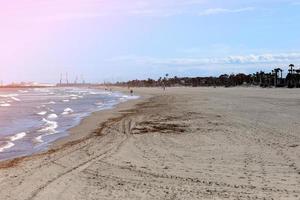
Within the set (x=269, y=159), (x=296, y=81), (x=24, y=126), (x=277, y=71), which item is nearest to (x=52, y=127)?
(x=24, y=126)

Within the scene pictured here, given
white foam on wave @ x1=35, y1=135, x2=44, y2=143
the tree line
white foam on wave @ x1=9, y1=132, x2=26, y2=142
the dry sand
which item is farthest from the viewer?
the tree line

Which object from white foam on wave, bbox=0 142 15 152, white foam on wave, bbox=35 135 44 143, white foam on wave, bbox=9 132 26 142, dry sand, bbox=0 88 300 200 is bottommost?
white foam on wave, bbox=9 132 26 142

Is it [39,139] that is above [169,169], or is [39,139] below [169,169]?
below

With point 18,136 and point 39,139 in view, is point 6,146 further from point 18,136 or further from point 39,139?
point 18,136

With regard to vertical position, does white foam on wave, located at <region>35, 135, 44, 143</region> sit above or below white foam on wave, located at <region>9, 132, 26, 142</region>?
above

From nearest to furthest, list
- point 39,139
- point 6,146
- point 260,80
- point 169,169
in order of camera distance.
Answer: point 169,169 < point 6,146 < point 39,139 < point 260,80

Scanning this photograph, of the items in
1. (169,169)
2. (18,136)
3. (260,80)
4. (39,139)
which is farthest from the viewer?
(260,80)

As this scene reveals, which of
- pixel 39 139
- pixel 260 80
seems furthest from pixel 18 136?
pixel 260 80

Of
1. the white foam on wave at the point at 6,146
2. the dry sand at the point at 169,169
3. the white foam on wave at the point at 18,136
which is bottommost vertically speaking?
the white foam on wave at the point at 18,136

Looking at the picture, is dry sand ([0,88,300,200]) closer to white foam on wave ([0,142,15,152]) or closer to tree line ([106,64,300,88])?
white foam on wave ([0,142,15,152])

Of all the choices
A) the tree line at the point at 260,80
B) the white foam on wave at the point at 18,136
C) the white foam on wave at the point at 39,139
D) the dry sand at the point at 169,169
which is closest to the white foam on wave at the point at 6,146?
the white foam on wave at the point at 39,139

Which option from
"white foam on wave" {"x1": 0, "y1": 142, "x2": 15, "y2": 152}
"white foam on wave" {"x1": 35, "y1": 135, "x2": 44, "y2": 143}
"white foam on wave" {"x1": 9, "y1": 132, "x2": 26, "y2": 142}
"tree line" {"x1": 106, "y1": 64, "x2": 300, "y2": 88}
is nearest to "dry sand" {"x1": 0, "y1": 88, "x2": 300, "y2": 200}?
"white foam on wave" {"x1": 0, "y1": 142, "x2": 15, "y2": 152}

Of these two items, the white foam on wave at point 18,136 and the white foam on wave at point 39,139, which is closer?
the white foam on wave at point 39,139

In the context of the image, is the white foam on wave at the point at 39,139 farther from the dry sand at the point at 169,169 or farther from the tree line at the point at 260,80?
→ the tree line at the point at 260,80
